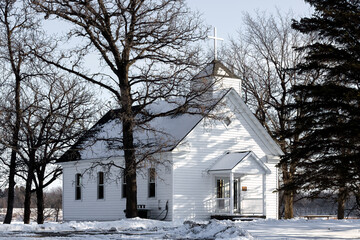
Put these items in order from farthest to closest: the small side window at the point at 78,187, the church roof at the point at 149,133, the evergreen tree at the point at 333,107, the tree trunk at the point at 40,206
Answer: the small side window at the point at 78,187
the tree trunk at the point at 40,206
the church roof at the point at 149,133
the evergreen tree at the point at 333,107

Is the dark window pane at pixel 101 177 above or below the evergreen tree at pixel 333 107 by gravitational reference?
below

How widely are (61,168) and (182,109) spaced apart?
57.0 feet

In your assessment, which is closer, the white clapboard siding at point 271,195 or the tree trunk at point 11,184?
the tree trunk at point 11,184

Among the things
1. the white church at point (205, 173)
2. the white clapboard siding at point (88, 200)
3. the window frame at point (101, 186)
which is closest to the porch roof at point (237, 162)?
the white church at point (205, 173)

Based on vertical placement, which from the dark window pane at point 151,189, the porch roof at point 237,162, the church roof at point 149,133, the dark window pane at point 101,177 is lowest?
the dark window pane at point 151,189

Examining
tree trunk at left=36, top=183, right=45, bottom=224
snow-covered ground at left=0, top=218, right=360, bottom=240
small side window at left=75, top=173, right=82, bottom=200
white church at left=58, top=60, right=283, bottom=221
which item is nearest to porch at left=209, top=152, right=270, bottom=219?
white church at left=58, top=60, right=283, bottom=221

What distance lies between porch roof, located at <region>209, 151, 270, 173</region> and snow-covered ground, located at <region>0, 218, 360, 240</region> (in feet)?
26.9

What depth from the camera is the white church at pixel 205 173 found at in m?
30.3

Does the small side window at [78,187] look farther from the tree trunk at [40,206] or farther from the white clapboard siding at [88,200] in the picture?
the tree trunk at [40,206]

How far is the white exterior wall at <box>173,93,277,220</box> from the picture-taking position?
30297 millimetres

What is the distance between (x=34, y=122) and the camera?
33281 millimetres

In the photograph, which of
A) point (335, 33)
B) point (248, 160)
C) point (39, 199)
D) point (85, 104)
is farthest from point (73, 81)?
point (335, 33)

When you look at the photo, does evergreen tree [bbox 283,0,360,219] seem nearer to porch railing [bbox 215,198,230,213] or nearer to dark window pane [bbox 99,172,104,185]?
porch railing [bbox 215,198,230,213]

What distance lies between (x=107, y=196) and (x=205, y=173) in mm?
6330
